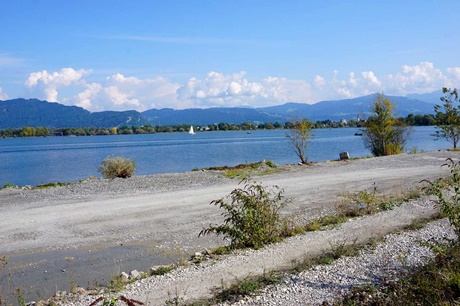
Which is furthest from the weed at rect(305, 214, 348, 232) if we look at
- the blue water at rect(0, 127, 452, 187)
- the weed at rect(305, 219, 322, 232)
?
the blue water at rect(0, 127, 452, 187)

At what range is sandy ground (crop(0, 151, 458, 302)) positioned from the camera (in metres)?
14.6

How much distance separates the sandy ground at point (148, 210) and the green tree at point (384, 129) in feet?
48.7

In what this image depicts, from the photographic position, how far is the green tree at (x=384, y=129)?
135 ft

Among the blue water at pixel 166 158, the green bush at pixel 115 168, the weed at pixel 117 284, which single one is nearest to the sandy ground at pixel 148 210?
the weed at pixel 117 284

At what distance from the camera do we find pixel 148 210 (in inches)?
714

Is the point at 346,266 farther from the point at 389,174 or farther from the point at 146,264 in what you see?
the point at 389,174

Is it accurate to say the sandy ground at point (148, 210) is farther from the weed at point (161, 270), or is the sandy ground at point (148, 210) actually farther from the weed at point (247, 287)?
the weed at point (247, 287)

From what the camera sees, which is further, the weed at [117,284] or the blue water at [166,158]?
the blue water at [166,158]

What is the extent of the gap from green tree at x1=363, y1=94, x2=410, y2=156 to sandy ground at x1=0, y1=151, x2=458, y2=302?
14.9 metres

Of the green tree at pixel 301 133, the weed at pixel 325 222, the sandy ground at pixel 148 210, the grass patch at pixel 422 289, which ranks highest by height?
the green tree at pixel 301 133

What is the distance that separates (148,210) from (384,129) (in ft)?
94.4

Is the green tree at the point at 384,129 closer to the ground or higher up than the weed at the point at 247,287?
higher up

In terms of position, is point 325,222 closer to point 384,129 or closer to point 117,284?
point 117,284

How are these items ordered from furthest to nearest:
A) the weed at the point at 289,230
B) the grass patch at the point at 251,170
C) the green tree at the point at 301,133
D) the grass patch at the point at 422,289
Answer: the green tree at the point at 301,133, the grass patch at the point at 251,170, the weed at the point at 289,230, the grass patch at the point at 422,289
